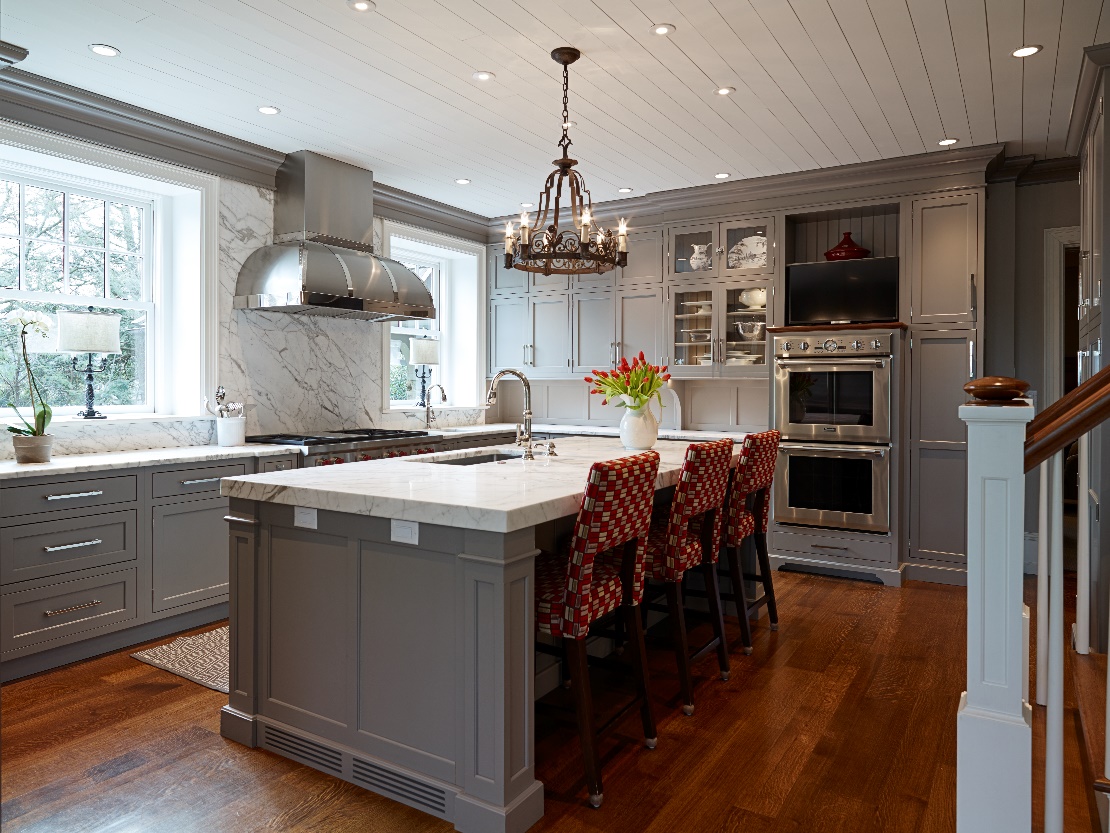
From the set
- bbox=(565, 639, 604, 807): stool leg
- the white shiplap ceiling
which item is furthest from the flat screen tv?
bbox=(565, 639, 604, 807): stool leg

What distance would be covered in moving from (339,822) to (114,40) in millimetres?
3165

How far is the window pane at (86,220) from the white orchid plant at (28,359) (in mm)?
491

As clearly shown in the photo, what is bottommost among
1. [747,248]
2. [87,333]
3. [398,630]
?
[398,630]

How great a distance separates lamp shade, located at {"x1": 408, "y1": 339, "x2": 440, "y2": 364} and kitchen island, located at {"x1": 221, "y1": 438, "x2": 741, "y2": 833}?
3.09 meters

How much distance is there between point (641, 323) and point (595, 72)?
2.70 meters

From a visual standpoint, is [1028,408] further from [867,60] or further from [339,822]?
[867,60]

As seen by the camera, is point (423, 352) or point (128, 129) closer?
point (128, 129)

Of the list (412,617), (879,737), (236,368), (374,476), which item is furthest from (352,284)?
(879,737)

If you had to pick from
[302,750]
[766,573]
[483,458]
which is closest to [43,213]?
[483,458]

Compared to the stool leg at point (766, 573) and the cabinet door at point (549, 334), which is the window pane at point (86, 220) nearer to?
the cabinet door at point (549, 334)

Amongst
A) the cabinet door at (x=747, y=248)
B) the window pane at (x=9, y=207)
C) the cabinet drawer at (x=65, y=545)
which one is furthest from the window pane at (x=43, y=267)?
the cabinet door at (x=747, y=248)

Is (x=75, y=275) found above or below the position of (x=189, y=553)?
above

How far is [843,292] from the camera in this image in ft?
16.9

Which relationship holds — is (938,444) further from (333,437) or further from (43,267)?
(43,267)
